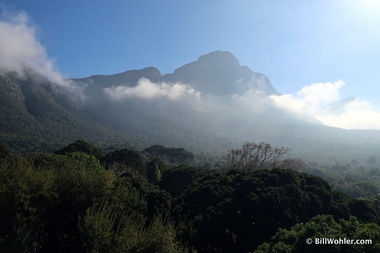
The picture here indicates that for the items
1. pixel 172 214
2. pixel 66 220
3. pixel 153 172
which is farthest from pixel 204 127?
pixel 66 220

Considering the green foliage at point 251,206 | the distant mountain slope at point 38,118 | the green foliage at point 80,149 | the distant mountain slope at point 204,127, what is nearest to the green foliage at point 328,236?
the green foliage at point 251,206

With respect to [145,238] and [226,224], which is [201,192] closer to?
[226,224]

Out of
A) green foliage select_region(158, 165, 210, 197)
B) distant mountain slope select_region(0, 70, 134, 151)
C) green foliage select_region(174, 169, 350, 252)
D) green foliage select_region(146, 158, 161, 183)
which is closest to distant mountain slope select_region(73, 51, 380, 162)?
distant mountain slope select_region(0, 70, 134, 151)

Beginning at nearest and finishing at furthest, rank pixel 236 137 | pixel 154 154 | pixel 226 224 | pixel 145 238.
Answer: pixel 145 238, pixel 226 224, pixel 154 154, pixel 236 137

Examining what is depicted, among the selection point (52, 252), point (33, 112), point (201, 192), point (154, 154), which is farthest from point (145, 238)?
point (33, 112)

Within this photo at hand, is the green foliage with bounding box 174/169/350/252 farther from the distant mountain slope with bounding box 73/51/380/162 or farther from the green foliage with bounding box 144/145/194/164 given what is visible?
the distant mountain slope with bounding box 73/51/380/162

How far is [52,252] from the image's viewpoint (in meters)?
8.91

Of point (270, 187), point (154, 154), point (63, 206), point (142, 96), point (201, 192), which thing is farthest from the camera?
point (142, 96)

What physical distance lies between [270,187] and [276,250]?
23.7 ft

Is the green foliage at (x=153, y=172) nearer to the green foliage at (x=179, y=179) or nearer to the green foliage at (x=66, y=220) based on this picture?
the green foliage at (x=179, y=179)

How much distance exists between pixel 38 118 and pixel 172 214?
115m

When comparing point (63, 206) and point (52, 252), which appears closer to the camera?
point (52, 252)

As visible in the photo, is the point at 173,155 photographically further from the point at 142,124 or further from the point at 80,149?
the point at 142,124

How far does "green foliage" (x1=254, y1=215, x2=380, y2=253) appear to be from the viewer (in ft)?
26.0
